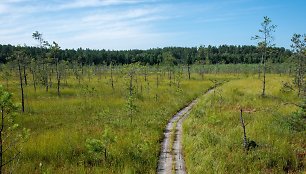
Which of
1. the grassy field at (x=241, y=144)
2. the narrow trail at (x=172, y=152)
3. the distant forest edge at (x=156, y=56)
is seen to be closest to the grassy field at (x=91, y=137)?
the narrow trail at (x=172, y=152)

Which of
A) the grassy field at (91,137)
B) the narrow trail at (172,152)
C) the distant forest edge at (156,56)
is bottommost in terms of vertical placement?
the narrow trail at (172,152)

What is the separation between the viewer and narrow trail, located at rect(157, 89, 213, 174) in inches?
478

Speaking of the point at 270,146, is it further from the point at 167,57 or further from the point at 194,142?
the point at 167,57

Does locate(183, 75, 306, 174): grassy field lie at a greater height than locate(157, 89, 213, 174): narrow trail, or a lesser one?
greater

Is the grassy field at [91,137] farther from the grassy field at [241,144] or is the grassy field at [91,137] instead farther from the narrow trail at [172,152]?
the grassy field at [241,144]

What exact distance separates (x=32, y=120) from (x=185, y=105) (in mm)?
14011

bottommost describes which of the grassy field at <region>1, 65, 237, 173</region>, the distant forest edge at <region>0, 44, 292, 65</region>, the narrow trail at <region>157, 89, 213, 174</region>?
the narrow trail at <region>157, 89, 213, 174</region>

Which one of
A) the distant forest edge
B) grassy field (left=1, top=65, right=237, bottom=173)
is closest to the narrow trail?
grassy field (left=1, top=65, right=237, bottom=173)

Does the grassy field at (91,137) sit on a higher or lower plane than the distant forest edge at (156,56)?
lower

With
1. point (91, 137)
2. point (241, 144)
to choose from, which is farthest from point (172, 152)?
point (91, 137)

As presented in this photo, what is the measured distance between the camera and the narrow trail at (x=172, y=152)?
12.1 metres

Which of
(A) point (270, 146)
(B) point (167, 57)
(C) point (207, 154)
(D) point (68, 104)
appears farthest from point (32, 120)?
(B) point (167, 57)

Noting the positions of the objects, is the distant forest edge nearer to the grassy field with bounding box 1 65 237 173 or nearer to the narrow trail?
the grassy field with bounding box 1 65 237 173

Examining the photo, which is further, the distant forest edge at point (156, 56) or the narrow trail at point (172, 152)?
the distant forest edge at point (156, 56)
